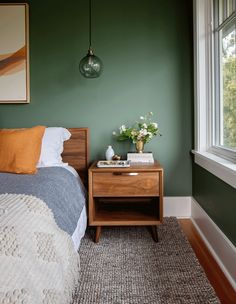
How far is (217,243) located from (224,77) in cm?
128

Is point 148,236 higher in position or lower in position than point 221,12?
lower

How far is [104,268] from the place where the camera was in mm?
2004

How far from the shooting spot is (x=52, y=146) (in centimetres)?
261

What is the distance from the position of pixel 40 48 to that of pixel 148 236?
2058 mm

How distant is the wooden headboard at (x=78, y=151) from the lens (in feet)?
9.41

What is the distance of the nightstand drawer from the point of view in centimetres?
240

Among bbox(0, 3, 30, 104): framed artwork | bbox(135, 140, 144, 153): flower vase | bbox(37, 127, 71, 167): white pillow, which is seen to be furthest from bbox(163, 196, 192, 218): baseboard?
bbox(0, 3, 30, 104): framed artwork

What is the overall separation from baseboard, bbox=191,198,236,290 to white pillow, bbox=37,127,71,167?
1.33 metres

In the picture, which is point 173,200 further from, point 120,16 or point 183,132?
point 120,16

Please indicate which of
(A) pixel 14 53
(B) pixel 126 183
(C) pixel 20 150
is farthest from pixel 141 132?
(A) pixel 14 53

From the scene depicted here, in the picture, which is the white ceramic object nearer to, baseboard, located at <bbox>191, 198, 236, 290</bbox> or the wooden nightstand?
the wooden nightstand

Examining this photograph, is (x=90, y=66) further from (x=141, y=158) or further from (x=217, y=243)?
(x=217, y=243)

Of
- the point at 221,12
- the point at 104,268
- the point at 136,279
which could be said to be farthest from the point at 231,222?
the point at 221,12

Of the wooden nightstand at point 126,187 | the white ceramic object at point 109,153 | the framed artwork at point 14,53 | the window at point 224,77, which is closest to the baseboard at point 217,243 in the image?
the wooden nightstand at point 126,187
